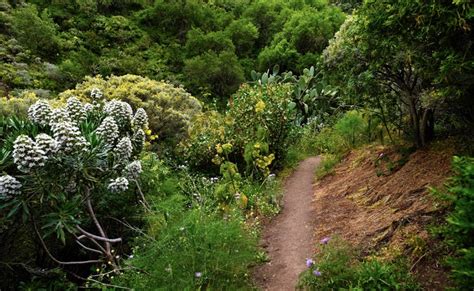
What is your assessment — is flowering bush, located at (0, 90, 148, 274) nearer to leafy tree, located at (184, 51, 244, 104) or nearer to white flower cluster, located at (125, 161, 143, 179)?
white flower cluster, located at (125, 161, 143, 179)

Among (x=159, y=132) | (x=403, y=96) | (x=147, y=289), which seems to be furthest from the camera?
(x=159, y=132)

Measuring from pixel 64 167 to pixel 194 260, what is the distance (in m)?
1.58

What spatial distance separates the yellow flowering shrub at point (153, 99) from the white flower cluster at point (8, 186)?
21.9 ft

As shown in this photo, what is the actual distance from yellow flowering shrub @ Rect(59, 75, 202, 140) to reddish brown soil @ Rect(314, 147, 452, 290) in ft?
18.0

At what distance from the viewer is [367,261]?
3.43 m

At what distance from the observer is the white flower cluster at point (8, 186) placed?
11.3ft

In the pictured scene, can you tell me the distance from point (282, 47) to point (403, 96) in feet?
61.8

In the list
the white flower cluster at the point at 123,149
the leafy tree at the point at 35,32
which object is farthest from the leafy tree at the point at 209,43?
the white flower cluster at the point at 123,149

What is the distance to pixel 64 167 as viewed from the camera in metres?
3.79

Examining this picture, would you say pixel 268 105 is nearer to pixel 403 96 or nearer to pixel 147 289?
pixel 403 96

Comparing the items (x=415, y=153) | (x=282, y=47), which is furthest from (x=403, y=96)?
(x=282, y=47)

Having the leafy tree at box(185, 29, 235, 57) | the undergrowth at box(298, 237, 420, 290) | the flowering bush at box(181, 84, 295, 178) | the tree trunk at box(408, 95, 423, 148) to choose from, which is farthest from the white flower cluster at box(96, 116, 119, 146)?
the leafy tree at box(185, 29, 235, 57)

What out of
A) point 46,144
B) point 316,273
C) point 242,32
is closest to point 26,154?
point 46,144

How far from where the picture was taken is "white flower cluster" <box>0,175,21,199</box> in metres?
3.44
